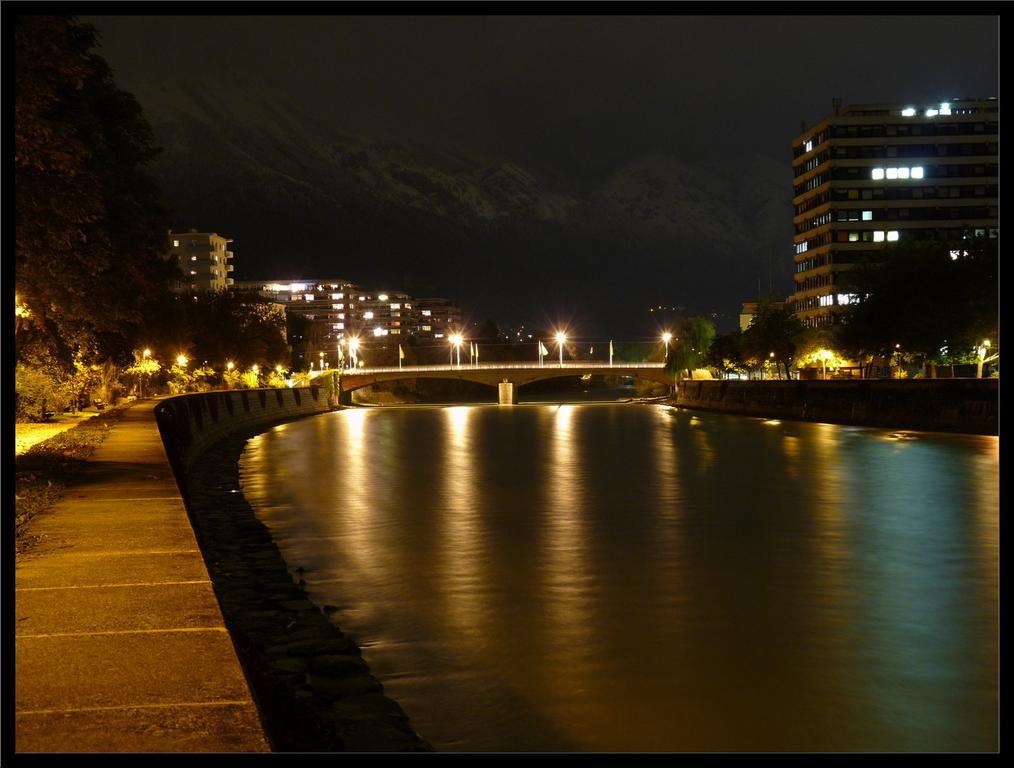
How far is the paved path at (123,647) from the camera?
21.0 feet

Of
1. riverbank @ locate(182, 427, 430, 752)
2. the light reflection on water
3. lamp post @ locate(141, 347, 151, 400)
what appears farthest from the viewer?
lamp post @ locate(141, 347, 151, 400)

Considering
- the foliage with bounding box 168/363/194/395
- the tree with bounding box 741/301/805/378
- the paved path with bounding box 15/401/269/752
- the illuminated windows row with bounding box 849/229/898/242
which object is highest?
the illuminated windows row with bounding box 849/229/898/242

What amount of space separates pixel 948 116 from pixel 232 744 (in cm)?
15366

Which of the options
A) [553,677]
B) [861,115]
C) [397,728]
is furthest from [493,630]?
[861,115]

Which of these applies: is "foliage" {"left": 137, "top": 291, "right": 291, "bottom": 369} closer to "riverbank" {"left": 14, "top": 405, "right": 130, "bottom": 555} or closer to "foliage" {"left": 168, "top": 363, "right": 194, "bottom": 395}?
"foliage" {"left": 168, "top": 363, "right": 194, "bottom": 395}

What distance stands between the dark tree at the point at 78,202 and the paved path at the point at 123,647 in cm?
636

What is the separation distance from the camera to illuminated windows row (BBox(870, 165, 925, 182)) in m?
143

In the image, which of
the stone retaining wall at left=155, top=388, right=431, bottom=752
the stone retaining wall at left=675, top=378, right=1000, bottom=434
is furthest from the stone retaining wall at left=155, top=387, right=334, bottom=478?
the stone retaining wall at left=675, top=378, right=1000, bottom=434

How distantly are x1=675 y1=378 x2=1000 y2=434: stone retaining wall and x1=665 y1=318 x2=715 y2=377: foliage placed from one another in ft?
120

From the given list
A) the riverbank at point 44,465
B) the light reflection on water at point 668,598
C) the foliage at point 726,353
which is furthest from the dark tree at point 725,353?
the riverbank at point 44,465

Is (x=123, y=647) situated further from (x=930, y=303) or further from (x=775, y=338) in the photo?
(x=775, y=338)

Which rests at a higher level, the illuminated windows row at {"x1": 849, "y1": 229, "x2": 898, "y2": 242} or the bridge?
the illuminated windows row at {"x1": 849, "y1": 229, "x2": 898, "y2": 242}

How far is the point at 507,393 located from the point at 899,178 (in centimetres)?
5633

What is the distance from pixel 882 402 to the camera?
5784 centimetres
